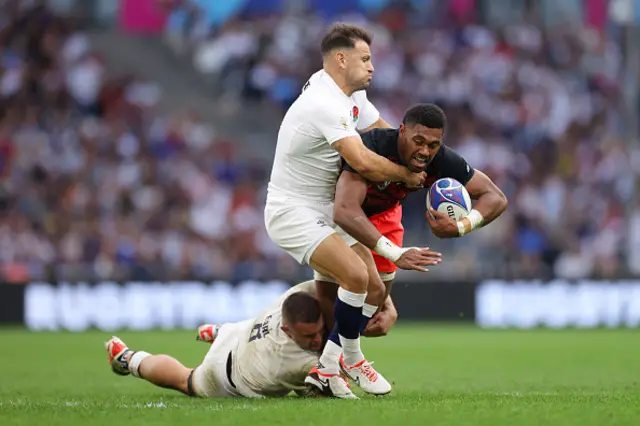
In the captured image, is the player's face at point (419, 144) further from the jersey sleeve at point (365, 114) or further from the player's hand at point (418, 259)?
the jersey sleeve at point (365, 114)

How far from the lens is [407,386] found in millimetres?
9609

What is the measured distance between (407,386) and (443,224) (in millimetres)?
1957

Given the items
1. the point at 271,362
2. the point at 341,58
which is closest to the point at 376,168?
the point at 341,58

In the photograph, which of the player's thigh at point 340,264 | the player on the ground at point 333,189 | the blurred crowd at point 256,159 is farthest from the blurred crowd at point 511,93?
the player's thigh at point 340,264

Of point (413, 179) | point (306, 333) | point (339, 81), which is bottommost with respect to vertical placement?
point (306, 333)

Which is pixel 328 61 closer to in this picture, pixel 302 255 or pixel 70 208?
pixel 302 255

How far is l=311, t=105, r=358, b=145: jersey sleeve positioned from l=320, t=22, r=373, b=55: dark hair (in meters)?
0.62

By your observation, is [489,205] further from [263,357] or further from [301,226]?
[263,357]

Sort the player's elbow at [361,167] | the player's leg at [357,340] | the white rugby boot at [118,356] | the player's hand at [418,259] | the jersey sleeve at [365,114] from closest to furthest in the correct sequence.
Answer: the player's hand at [418,259] → the player's elbow at [361,167] → the player's leg at [357,340] → the white rugby boot at [118,356] → the jersey sleeve at [365,114]

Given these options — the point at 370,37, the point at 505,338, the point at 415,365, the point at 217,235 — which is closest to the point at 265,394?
the point at 370,37

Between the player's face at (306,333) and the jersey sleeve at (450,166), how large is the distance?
4.77 feet

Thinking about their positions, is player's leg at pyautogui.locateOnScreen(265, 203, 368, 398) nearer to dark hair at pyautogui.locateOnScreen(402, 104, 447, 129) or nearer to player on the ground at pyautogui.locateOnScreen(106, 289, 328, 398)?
player on the ground at pyautogui.locateOnScreen(106, 289, 328, 398)

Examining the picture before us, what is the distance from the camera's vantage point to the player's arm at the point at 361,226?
781 centimetres

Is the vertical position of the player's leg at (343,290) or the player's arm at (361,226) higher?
the player's arm at (361,226)
